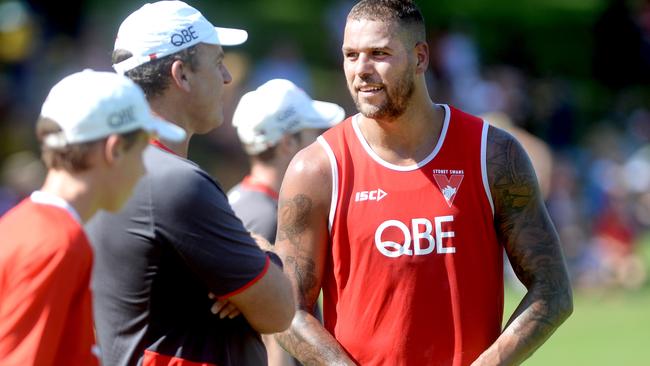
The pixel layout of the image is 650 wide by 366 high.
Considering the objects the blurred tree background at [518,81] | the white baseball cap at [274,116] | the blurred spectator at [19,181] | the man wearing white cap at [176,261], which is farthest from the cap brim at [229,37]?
the blurred spectator at [19,181]

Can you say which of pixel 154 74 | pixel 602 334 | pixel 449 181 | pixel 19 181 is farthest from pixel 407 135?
pixel 19 181

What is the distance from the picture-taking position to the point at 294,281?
18.0 ft

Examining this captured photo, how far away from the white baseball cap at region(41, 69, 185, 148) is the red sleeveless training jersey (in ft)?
4.68

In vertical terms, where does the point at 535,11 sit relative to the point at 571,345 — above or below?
above

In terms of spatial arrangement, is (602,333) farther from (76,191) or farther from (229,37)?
(76,191)

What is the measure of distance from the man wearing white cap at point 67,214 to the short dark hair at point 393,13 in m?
1.49

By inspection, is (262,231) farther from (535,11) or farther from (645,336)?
(535,11)

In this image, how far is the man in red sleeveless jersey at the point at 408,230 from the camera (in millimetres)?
5285

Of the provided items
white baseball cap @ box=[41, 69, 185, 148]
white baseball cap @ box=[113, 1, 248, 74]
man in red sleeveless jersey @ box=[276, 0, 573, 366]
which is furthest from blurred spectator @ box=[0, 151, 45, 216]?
white baseball cap @ box=[41, 69, 185, 148]

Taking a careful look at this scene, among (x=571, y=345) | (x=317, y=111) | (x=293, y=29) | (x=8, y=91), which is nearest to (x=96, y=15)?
(x=8, y=91)

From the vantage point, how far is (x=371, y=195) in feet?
17.6

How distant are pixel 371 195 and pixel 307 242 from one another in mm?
364

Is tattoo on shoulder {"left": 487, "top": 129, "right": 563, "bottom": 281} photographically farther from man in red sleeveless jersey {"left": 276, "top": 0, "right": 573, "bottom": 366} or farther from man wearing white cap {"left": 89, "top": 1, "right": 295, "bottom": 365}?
man wearing white cap {"left": 89, "top": 1, "right": 295, "bottom": 365}

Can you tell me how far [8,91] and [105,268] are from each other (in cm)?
1441
